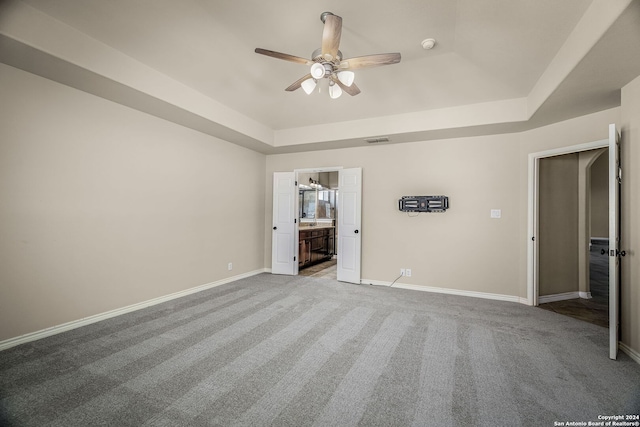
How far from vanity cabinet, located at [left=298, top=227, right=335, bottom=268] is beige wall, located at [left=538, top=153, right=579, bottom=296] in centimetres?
435

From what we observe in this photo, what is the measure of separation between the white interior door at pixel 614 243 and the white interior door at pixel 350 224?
320 centimetres

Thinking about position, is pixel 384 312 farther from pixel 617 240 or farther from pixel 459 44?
pixel 459 44

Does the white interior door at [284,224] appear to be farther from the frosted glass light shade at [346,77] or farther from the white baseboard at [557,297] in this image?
the white baseboard at [557,297]

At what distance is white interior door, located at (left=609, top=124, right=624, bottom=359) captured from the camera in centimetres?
232

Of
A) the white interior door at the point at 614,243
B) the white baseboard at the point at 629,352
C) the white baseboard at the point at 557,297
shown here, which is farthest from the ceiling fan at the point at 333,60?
the white baseboard at the point at 557,297

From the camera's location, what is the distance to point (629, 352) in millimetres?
2432

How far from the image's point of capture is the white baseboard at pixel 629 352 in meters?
2.32

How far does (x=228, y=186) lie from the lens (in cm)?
496

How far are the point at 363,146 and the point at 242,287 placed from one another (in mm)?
3402

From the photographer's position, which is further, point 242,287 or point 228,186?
point 228,186

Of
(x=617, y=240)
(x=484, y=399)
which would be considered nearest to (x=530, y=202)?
(x=617, y=240)

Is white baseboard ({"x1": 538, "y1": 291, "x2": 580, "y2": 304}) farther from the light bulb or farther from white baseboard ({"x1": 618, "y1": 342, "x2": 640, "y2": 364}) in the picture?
the light bulb

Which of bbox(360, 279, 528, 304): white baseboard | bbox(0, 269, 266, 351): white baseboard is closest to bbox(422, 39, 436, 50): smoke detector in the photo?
bbox(360, 279, 528, 304): white baseboard

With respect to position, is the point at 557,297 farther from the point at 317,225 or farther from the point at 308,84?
the point at 317,225
